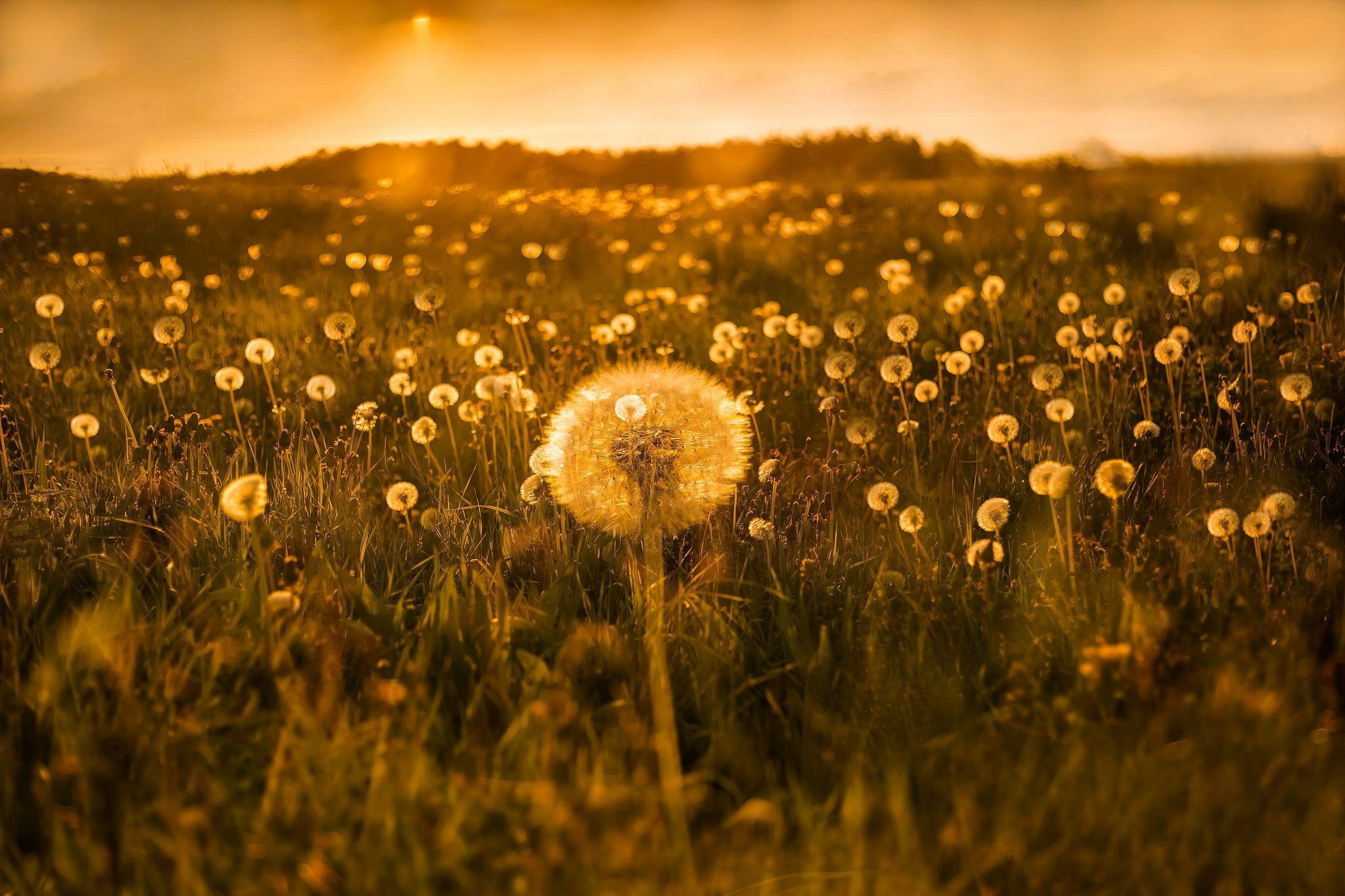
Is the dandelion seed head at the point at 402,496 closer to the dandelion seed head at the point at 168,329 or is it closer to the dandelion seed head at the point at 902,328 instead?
the dandelion seed head at the point at 168,329

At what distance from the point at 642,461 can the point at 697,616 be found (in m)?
0.77

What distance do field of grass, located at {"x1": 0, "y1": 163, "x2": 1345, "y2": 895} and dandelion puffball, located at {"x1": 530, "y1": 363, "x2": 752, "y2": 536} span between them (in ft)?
0.14

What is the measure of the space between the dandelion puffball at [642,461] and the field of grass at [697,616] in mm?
42

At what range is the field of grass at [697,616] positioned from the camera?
5.08 feet

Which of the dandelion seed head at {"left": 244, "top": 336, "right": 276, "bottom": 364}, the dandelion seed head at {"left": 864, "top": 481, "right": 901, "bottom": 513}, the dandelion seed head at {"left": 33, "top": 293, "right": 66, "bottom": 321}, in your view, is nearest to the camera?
the dandelion seed head at {"left": 864, "top": 481, "right": 901, "bottom": 513}

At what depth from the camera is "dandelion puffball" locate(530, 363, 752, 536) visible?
2.97 metres

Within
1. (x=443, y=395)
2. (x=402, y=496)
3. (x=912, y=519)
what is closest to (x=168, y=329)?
(x=443, y=395)

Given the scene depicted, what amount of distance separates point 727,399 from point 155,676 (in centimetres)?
208

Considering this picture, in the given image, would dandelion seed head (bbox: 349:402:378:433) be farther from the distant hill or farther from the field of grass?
the distant hill

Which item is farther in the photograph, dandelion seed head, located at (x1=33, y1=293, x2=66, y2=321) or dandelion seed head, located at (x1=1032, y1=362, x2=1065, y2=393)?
dandelion seed head, located at (x1=33, y1=293, x2=66, y2=321)

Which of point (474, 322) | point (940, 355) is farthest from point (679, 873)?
point (474, 322)

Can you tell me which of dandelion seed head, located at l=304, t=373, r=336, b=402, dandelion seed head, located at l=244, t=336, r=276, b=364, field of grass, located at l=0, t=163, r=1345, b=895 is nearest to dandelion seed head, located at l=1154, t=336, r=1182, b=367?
field of grass, located at l=0, t=163, r=1345, b=895

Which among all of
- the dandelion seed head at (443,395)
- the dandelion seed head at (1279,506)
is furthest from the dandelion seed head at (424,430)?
the dandelion seed head at (1279,506)

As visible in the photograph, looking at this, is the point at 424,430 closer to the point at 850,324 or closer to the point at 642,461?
the point at 642,461
